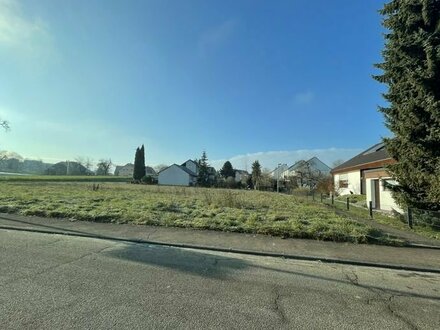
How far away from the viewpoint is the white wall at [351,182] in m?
32.0

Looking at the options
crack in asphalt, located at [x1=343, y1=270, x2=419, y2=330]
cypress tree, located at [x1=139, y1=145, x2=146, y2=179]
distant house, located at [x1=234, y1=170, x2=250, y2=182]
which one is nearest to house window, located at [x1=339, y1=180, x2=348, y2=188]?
crack in asphalt, located at [x1=343, y1=270, x2=419, y2=330]

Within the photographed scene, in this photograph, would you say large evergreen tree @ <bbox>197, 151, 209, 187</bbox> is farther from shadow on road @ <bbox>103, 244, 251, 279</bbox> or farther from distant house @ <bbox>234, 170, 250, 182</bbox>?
shadow on road @ <bbox>103, 244, 251, 279</bbox>

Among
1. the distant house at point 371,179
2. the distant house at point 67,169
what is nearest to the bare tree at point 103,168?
the distant house at point 67,169

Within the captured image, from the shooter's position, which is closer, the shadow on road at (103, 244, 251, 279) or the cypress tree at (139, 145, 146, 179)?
the shadow on road at (103, 244, 251, 279)

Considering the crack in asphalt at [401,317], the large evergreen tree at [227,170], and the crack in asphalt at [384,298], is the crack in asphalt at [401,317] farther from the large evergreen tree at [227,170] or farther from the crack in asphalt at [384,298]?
the large evergreen tree at [227,170]

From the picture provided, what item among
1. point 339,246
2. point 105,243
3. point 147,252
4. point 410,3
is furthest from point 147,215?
point 410,3

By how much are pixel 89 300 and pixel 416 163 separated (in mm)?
14298

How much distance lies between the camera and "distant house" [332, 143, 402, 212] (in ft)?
65.8

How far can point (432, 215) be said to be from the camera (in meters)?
12.8

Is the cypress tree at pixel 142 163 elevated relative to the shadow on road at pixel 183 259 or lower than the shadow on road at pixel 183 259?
elevated


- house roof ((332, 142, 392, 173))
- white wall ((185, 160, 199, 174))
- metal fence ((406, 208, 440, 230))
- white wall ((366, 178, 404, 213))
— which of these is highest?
white wall ((185, 160, 199, 174))

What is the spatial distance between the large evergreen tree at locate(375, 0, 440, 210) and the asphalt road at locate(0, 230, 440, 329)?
805 centimetres

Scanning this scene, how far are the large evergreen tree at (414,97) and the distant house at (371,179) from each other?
161cm

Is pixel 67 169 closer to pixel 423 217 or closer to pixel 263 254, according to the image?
pixel 423 217
